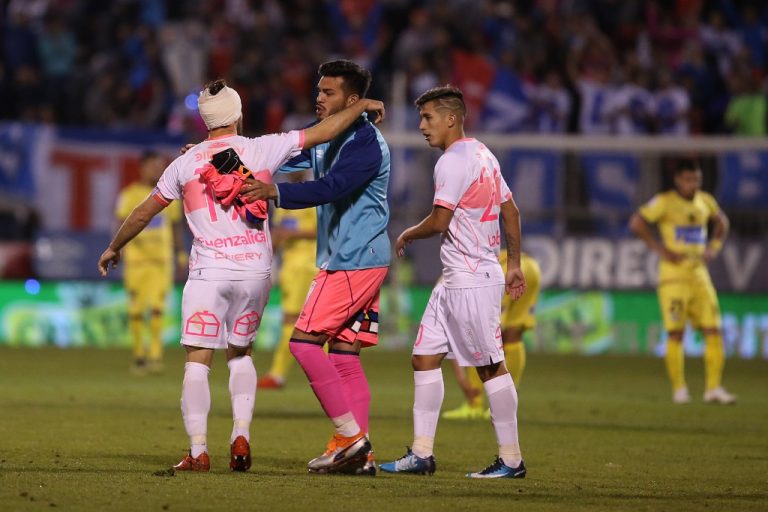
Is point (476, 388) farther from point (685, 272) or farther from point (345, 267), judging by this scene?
point (345, 267)

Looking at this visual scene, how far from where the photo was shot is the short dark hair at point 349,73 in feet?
27.6

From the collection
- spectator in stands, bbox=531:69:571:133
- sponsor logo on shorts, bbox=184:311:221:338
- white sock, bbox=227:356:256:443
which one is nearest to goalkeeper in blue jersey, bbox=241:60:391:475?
white sock, bbox=227:356:256:443

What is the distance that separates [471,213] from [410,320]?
1214cm

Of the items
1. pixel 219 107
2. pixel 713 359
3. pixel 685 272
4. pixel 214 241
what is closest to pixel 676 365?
pixel 713 359

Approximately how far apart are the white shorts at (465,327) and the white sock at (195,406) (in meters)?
1.26

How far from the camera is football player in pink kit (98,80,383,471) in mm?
8172

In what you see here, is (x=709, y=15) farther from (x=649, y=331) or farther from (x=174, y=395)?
(x=174, y=395)

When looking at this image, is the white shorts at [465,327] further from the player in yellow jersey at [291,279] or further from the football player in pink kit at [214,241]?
the player in yellow jersey at [291,279]

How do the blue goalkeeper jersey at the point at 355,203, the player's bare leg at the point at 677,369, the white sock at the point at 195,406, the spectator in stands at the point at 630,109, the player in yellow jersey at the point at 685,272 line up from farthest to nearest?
the spectator in stands at the point at 630,109, the player in yellow jersey at the point at 685,272, the player's bare leg at the point at 677,369, the blue goalkeeper jersey at the point at 355,203, the white sock at the point at 195,406

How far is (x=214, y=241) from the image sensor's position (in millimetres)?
8227

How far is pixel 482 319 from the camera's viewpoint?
328 inches

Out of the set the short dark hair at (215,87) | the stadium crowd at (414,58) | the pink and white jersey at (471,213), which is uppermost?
the stadium crowd at (414,58)

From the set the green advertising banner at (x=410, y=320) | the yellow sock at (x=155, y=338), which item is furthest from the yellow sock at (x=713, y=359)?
A: the yellow sock at (x=155, y=338)

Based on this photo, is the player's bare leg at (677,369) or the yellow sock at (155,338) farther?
the yellow sock at (155,338)
